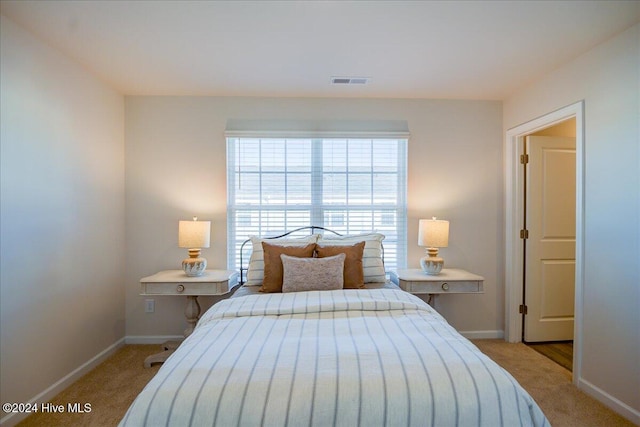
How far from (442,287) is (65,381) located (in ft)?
10.0

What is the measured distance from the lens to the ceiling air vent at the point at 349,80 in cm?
281

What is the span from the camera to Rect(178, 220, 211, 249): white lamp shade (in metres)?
2.86

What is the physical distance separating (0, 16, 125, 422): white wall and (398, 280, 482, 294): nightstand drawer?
8.86 ft

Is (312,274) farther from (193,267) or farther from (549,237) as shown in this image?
(549,237)

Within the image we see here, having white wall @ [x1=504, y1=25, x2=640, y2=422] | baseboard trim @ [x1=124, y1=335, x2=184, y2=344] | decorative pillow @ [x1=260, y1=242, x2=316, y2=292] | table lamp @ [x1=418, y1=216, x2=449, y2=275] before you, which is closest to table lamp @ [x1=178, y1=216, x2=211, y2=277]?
decorative pillow @ [x1=260, y1=242, x2=316, y2=292]

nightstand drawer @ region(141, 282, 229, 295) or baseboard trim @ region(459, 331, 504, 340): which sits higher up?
nightstand drawer @ region(141, 282, 229, 295)

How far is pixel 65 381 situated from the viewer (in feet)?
7.95

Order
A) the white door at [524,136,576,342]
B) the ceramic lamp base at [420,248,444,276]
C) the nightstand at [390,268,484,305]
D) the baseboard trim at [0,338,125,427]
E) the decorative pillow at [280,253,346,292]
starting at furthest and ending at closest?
the white door at [524,136,576,342], the ceramic lamp base at [420,248,444,276], the nightstand at [390,268,484,305], the decorative pillow at [280,253,346,292], the baseboard trim at [0,338,125,427]

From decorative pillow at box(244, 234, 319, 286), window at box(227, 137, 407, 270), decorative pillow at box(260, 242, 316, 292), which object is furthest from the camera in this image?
window at box(227, 137, 407, 270)

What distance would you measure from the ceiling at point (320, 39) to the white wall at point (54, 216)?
265 millimetres

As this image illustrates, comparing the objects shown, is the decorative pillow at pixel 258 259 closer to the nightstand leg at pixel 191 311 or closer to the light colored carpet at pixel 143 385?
the nightstand leg at pixel 191 311

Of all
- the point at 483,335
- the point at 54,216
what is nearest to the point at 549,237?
the point at 483,335

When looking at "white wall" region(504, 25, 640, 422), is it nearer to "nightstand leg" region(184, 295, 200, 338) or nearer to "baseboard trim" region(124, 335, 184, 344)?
"nightstand leg" region(184, 295, 200, 338)

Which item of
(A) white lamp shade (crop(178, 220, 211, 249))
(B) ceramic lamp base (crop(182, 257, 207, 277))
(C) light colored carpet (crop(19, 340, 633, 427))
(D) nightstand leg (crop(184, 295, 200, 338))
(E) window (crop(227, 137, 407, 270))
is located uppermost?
(E) window (crop(227, 137, 407, 270))
